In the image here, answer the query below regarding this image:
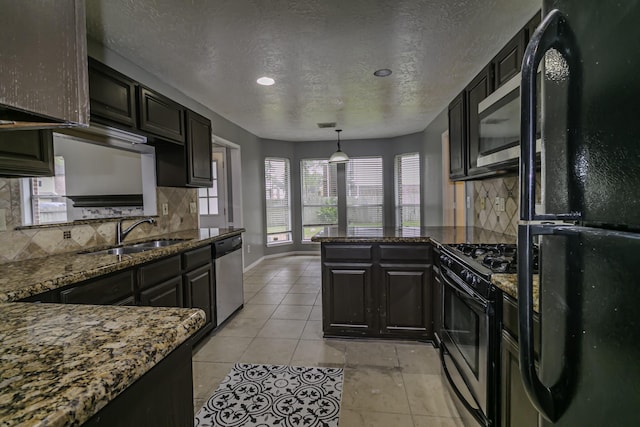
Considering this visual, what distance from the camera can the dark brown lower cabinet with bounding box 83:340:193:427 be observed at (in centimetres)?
61

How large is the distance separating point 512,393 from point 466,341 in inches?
18.9

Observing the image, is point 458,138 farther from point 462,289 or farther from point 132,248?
point 132,248

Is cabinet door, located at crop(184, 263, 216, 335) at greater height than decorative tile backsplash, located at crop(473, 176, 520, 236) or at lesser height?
lesser

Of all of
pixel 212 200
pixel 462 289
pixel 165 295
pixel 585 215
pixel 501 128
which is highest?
pixel 501 128

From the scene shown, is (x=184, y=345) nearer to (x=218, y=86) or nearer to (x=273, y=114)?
(x=218, y=86)

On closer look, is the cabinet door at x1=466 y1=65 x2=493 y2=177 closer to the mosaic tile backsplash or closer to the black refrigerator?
the black refrigerator

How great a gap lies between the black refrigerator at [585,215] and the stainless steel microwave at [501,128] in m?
0.98

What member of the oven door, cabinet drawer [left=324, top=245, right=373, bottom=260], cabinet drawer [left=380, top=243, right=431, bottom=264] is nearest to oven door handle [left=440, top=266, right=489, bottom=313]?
the oven door

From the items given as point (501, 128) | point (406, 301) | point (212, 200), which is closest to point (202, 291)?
point (406, 301)

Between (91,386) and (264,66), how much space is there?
285 cm

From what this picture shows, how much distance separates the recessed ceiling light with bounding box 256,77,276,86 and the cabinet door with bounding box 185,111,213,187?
0.73m

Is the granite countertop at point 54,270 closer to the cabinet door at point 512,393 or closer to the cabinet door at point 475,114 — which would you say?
the cabinet door at point 512,393

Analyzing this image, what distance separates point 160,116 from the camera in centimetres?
271

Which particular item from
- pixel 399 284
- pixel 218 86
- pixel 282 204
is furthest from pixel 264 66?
pixel 282 204
